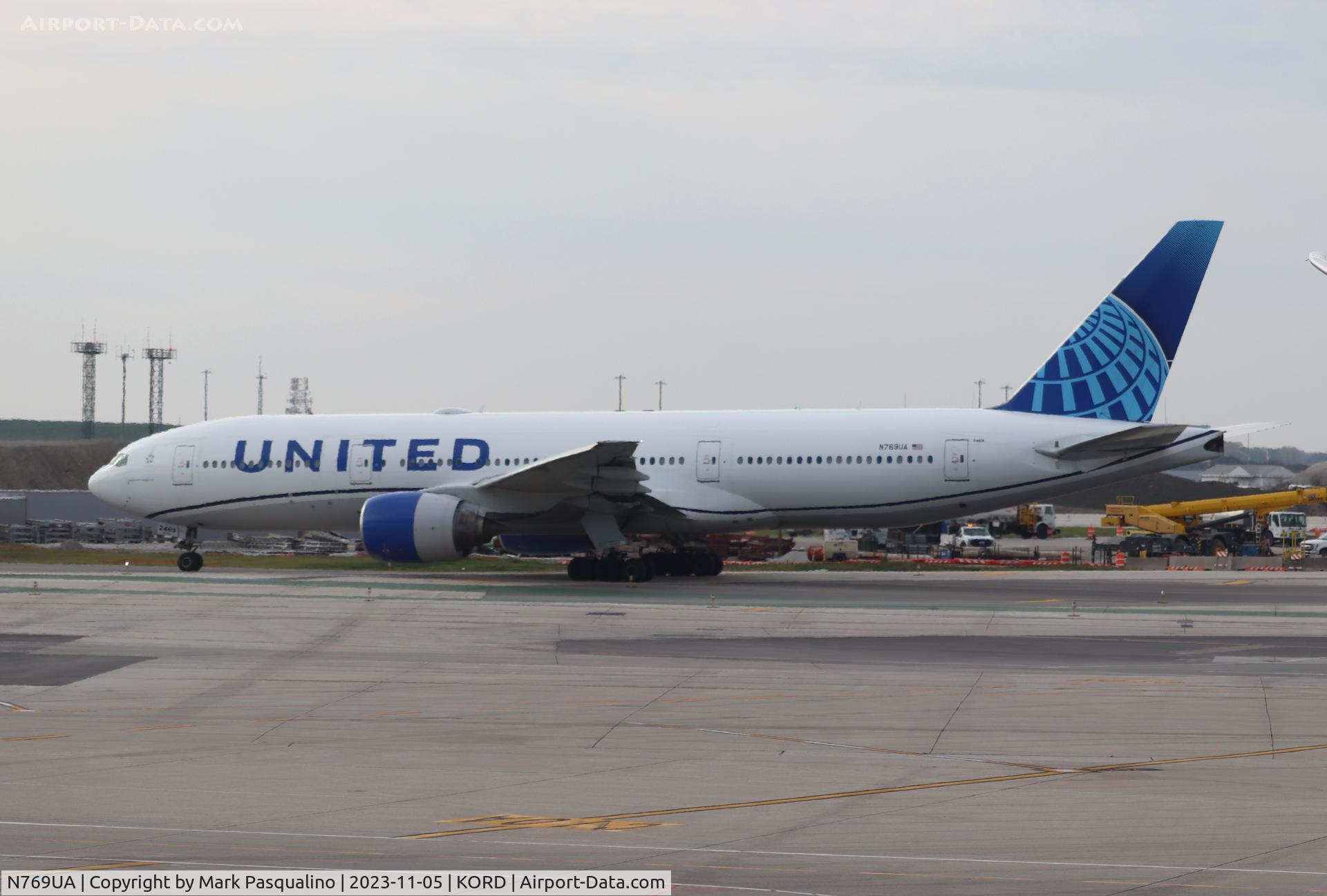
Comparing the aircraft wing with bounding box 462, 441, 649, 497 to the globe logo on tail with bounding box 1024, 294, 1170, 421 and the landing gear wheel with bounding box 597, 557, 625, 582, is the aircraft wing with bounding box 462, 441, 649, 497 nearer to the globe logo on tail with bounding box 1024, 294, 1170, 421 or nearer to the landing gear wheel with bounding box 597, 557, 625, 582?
the landing gear wheel with bounding box 597, 557, 625, 582

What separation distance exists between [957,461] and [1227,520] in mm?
32034

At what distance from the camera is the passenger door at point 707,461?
29.5 m

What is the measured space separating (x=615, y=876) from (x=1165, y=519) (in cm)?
5359

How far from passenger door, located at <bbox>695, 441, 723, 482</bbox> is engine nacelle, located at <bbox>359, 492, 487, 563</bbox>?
193 inches

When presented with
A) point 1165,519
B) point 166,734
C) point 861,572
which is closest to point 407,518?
point 861,572

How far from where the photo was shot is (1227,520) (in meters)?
55.8

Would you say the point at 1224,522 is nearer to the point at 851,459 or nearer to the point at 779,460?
the point at 851,459

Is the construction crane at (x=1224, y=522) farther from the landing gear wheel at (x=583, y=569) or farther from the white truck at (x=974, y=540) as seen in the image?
the landing gear wheel at (x=583, y=569)

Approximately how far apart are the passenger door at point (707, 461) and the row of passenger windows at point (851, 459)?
0.71m

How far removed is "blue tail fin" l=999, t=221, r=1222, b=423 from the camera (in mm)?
29016

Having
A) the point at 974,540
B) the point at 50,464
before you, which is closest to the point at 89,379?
the point at 50,464

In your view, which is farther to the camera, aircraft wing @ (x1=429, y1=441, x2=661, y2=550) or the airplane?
the airplane
